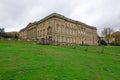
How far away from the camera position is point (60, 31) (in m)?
71.3

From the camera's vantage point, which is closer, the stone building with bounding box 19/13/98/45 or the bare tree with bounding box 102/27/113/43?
the stone building with bounding box 19/13/98/45

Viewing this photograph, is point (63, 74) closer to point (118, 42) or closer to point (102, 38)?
point (118, 42)

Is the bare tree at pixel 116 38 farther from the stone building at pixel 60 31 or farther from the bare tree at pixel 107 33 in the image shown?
the stone building at pixel 60 31

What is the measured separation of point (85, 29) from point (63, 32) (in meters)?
22.1

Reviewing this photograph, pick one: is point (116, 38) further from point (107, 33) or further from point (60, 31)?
point (60, 31)

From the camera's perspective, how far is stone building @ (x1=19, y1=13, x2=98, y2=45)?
227 feet

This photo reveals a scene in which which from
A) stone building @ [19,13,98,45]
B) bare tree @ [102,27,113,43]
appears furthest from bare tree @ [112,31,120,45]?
stone building @ [19,13,98,45]

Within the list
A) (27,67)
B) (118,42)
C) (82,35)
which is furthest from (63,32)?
(27,67)

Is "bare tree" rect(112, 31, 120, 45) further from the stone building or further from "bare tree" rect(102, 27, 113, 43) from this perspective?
the stone building

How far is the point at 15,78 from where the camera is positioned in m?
13.5

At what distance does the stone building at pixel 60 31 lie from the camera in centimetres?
6925

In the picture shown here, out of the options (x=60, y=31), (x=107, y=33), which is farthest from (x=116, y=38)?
(x=60, y=31)

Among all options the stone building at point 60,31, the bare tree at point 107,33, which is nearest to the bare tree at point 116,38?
the bare tree at point 107,33

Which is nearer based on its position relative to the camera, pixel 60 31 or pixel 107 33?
pixel 60 31
